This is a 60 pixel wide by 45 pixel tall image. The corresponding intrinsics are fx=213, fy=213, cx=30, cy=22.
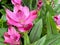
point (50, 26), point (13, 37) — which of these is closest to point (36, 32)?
point (50, 26)

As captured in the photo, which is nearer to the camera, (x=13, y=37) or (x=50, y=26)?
(x=13, y=37)

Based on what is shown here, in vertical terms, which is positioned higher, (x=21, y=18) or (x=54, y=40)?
(x=21, y=18)

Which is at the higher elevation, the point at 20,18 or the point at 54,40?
the point at 20,18

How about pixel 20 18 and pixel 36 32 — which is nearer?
pixel 20 18

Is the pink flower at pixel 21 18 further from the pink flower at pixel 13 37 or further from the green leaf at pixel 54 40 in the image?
the green leaf at pixel 54 40

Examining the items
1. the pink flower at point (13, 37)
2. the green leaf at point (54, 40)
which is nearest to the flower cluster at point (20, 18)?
the pink flower at point (13, 37)

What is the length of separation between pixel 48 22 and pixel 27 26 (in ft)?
0.64

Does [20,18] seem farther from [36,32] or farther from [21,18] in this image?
[36,32]

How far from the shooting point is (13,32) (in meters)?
0.71

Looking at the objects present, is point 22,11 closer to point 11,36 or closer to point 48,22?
point 11,36

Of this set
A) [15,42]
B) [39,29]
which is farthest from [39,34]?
[15,42]

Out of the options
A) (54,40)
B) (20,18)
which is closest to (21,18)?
(20,18)

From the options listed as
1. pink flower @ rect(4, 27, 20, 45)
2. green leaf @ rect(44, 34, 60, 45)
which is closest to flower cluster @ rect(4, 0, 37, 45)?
pink flower @ rect(4, 27, 20, 45)

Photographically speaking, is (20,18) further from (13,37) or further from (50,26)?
(50,26)
